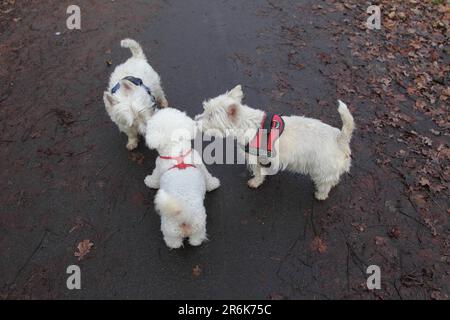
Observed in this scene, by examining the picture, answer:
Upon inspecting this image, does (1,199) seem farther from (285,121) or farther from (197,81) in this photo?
(285,121)

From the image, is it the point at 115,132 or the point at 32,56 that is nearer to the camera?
the point at 115,132

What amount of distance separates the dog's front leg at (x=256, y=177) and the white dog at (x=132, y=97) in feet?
6.48

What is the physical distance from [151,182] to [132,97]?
143cm

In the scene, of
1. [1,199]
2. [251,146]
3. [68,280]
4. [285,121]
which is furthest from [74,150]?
[285,121]

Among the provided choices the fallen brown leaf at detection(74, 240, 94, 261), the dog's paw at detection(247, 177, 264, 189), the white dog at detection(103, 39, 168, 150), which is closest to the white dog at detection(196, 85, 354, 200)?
the dog's paw at detection(247, 177, 264, 189)

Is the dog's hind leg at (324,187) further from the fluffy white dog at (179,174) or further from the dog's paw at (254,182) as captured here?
the fluffy white dog at (179,174)

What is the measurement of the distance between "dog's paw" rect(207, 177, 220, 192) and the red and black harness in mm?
1092

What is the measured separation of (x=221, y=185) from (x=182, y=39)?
4408mm

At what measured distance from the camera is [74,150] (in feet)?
20.6

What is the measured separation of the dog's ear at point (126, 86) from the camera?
5211mm

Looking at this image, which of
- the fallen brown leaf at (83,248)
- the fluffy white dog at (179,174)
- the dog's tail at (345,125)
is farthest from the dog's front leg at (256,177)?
the fallen brown leaf at (83,248)

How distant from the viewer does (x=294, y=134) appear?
16.0 feet

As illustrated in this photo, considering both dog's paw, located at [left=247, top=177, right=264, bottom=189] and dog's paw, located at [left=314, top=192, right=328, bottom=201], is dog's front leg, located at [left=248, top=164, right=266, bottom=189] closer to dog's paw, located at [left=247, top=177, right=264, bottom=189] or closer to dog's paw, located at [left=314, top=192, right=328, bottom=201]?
dog's paw, located at [left=247, top=177, right=264, bottom=189]
